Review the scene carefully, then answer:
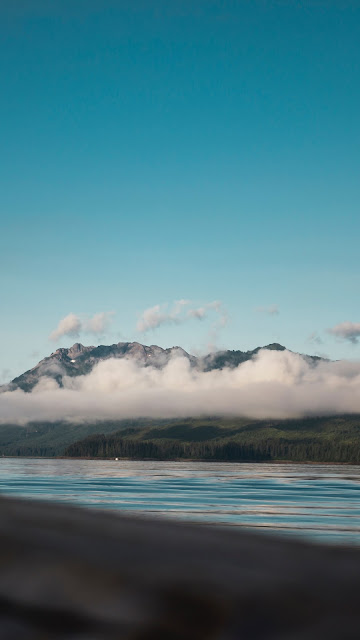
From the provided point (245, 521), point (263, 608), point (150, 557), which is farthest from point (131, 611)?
point (245, 521)

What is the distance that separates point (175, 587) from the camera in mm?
1964

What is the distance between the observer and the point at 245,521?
2230 centimetres

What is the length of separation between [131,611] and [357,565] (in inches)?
29.8

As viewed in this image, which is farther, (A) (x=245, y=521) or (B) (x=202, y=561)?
(A) (x=245, y=521)

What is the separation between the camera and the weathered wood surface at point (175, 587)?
1.82 metres

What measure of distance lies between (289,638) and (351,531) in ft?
60.6

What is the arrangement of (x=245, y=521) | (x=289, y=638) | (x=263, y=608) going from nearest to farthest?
(x=289, y=638) < (x=263, y=608) < (x=245, y=521)

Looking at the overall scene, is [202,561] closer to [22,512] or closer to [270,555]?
[270,555]

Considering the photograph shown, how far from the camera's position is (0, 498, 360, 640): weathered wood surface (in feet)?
5.98

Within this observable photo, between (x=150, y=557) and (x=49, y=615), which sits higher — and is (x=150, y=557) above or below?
above

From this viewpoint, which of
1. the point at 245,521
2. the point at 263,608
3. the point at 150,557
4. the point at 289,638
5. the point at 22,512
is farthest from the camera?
the point at 245,521

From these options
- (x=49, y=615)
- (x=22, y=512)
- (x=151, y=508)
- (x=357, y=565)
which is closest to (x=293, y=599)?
(x=357, y=565)

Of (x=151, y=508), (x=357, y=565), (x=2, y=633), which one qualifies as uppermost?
(x=357, y=565)

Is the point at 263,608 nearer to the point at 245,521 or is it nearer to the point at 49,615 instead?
the point at 49,615
